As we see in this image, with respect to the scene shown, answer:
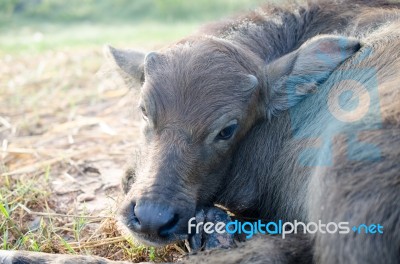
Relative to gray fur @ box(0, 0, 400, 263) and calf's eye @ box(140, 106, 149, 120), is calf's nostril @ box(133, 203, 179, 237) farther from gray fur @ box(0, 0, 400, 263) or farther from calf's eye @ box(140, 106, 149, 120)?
calf's eye @ box(140, 106, 149, 120)

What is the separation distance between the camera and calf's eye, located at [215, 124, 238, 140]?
3.56 meters

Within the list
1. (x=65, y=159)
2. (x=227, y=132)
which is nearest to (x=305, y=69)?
(x=227, y=132)

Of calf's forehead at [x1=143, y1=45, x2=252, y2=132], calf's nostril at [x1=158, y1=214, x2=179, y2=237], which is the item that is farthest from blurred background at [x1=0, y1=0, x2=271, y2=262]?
calf's forehead at [x1=143, y1=45, x2=252, y2=132]

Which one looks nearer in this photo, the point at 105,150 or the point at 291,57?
the point at 291,57

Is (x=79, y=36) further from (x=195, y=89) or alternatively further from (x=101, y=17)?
(x=195, y=89)

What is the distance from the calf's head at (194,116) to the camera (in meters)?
3.24

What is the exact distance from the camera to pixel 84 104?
7184mm

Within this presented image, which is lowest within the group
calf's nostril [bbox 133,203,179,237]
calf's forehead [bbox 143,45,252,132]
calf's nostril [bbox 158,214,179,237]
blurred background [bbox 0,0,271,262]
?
blurred background [bbox 0,0,271,262]

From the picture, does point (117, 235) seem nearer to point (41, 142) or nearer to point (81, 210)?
point (81, 210)

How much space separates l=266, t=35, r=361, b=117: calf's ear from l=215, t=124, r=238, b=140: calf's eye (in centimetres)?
34

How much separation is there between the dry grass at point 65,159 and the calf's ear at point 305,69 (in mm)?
1159

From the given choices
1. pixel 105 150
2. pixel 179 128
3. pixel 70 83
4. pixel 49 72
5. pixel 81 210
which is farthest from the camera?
pixel 49 72

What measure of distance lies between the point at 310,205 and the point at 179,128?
2.84 feet

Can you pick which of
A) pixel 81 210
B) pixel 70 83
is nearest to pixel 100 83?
pixel 70 83
